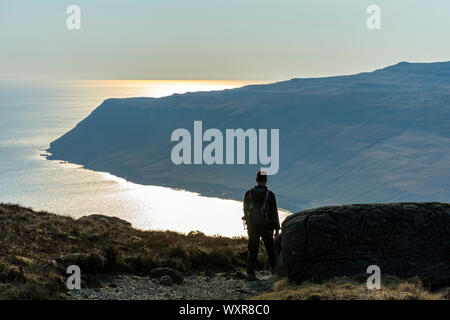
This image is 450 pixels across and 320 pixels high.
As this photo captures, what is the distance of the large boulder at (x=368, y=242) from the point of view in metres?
11.5

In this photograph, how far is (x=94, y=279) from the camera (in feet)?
41.7

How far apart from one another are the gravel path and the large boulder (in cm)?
150

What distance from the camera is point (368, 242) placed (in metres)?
11.9

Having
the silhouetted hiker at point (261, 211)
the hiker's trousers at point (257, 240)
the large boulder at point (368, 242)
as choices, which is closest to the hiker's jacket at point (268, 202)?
the silhouetted hiker at point (261, 211)

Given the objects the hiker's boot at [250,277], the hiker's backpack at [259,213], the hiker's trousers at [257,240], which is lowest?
the hiker's boot at [250,277]

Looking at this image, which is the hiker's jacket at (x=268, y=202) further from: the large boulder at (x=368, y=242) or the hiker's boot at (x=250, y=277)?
the hiker's boot at (x=250, y=277)

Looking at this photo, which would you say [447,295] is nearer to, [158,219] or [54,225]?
[54,225]

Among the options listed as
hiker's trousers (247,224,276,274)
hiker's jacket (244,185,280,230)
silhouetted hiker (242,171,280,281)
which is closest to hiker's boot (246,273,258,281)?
hiker's trousers (247,224,276,274)

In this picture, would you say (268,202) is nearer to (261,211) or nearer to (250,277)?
(261,211)

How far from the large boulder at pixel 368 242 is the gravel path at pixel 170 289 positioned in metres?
1.50

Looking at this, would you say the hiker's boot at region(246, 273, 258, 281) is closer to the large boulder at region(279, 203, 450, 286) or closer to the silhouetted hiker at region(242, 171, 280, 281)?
the silhouetted hiker at region(242, 171, 280, 281)

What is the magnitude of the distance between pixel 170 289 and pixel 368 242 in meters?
5.73

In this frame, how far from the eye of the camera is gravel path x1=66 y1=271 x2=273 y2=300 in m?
11.5
